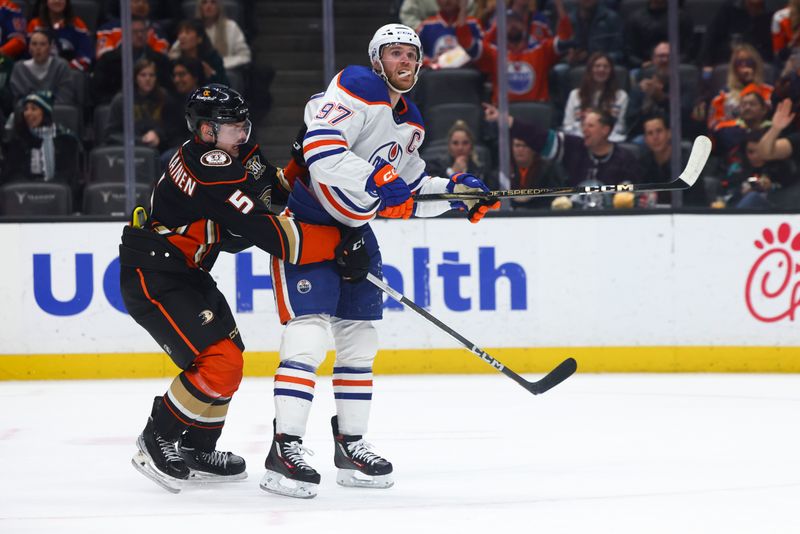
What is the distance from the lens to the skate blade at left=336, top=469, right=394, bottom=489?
3.40 meters

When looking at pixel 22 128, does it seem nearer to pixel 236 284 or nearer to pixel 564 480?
pixel 236 284

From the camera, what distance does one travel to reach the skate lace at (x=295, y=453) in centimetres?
326

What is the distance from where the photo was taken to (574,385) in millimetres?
5453

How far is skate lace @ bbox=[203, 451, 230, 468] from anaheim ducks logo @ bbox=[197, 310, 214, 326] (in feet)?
1.34

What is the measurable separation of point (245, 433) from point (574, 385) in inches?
66.9

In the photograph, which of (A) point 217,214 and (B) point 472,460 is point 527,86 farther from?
(A) point 217,214

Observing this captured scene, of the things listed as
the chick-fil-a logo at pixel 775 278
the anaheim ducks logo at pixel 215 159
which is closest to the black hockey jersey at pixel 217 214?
the anaheim ducks logo at pixel 215 159

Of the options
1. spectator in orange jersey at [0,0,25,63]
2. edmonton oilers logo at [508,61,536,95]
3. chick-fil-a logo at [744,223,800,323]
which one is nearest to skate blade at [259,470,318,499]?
chick-fil-a logo at [744,223,800,323]

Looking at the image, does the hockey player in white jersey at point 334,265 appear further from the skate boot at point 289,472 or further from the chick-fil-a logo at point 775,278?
the chick-fil-a logo at point 775,278

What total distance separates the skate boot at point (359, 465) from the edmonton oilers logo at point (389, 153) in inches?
30.9

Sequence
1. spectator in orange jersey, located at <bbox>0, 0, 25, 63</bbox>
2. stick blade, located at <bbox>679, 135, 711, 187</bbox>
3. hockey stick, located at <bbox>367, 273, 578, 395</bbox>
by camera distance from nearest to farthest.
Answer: hockey stick, located at <bbox>367, 273, 578, 395</bbox> → stick blade, located at <bbox>679, 135, 711, 187</bbox> → spectator in orange jersey, located at <bbox>0, 0, 25, 63</bbox>

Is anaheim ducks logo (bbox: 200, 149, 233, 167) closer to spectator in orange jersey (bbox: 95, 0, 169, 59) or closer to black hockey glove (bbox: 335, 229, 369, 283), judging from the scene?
black hockey glove (bbox: 335, 229, 369, 283)

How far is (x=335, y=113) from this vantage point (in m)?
3.28

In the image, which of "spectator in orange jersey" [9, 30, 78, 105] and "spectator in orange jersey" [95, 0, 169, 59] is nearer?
"spectator in orange jersey" [95, 0, 169, 59]
